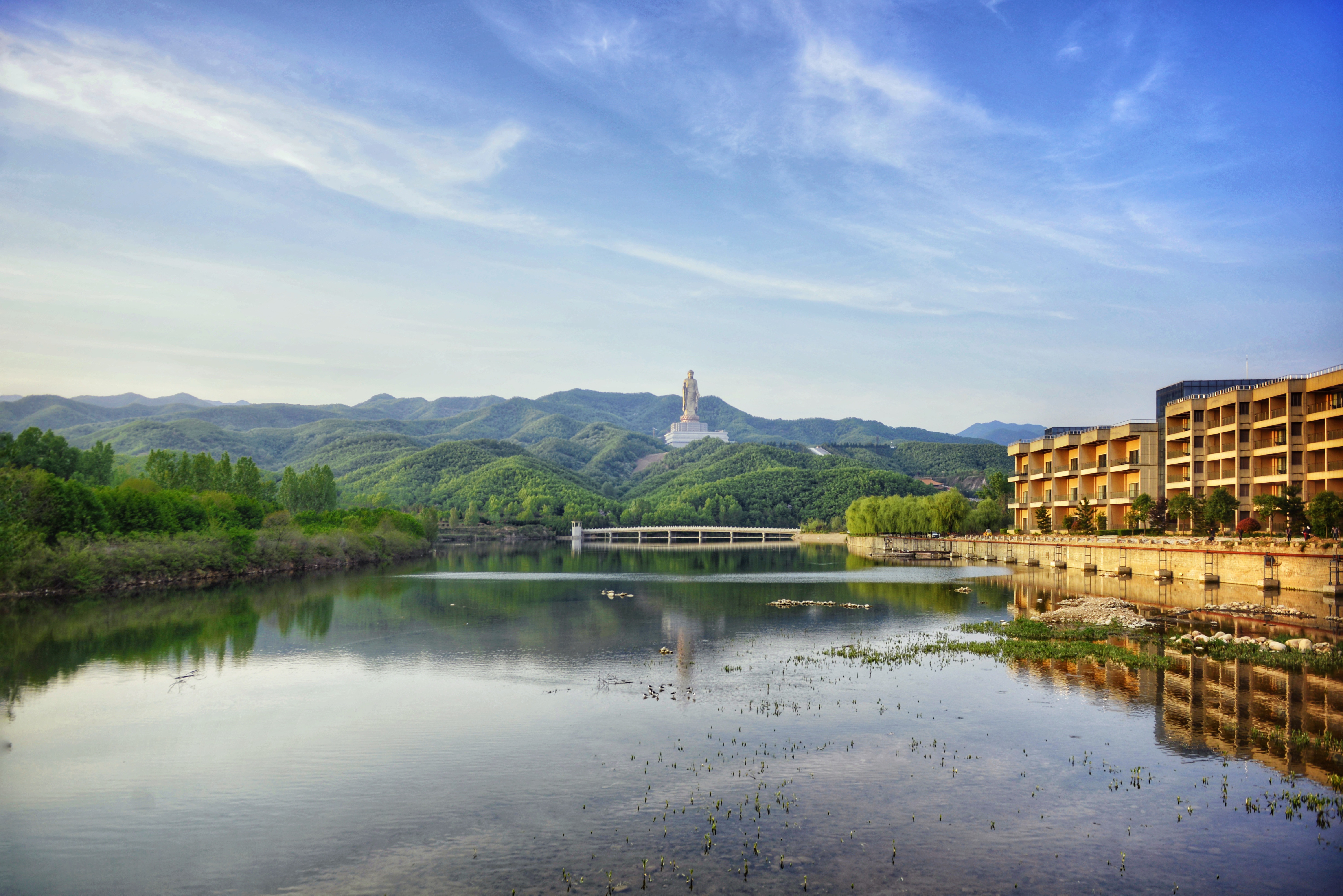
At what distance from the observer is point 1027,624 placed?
38812 mm

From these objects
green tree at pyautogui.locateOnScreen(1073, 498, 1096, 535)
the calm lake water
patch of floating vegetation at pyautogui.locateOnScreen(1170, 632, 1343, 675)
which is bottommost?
the calm lake water

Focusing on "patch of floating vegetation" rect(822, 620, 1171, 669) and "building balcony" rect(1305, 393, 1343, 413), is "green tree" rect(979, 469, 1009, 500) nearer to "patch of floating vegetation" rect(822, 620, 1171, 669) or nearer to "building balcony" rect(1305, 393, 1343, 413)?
"building balcony" rect(1305, 393, 1343, 413)

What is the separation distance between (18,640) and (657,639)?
86.2 feet

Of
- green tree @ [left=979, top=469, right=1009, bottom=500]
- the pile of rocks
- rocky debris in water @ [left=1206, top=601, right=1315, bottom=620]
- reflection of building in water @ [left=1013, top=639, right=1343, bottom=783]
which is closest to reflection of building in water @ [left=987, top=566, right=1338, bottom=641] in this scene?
rocky debris in water @ [left=1206, top=601, right=1315, bottom=620]

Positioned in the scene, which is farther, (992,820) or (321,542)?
(321,542)

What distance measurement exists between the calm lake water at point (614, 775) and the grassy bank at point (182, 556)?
17059 millimetres

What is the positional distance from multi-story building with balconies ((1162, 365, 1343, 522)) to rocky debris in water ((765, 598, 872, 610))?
33731 mm

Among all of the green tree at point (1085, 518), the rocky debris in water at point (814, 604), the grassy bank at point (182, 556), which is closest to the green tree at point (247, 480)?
the grassy bank at point (182, 556)

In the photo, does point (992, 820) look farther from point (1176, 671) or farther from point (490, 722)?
point (1176, 671)

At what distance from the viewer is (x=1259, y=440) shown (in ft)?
218

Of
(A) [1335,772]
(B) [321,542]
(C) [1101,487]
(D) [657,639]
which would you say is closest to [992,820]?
(A) [1335,772]

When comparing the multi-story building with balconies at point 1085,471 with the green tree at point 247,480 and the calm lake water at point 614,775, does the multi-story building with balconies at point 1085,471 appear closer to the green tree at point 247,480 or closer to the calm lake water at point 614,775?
the calm lake water at point 614,775

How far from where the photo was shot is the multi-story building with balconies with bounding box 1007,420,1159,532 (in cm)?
8012

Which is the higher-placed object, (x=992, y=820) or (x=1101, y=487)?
(x=1101, y=487)
